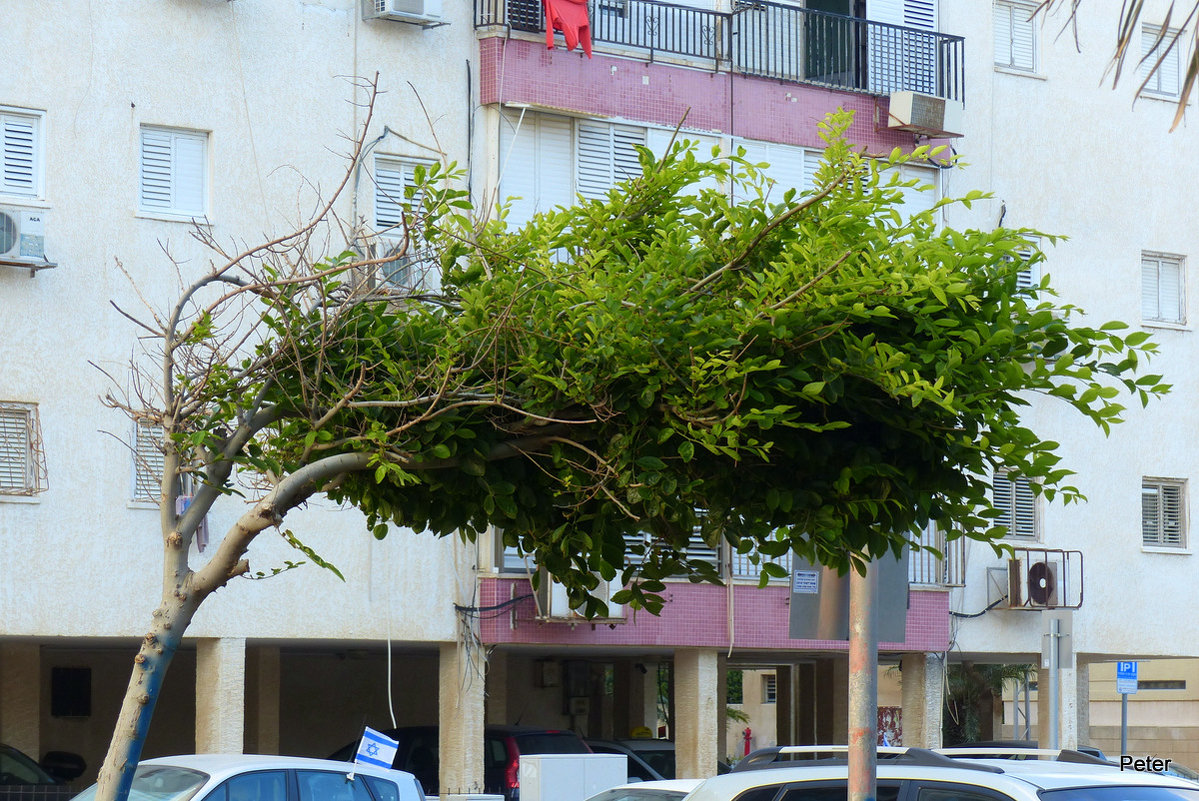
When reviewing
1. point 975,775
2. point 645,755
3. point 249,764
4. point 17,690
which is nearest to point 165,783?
point 249,764

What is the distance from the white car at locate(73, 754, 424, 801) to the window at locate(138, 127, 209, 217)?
838 cm

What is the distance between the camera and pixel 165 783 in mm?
12945

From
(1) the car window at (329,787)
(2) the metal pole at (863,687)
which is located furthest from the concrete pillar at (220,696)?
(2) the metal pole at (863,687)

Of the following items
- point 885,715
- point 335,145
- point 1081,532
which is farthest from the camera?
point 885,715

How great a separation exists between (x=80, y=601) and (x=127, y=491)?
1.28 m

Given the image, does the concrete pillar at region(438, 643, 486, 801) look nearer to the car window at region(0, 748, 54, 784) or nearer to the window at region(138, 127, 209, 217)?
the car window at region(0, 748, 54, 784)

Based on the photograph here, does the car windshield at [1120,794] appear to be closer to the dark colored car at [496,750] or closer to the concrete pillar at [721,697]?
the dark colored car at [496,750]

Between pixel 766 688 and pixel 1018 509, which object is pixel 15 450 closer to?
pixel 1018 509

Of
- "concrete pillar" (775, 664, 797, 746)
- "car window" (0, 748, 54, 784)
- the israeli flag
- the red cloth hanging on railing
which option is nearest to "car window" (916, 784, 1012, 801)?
the israeli flag

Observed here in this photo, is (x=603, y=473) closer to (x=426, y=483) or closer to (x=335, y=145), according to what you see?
(x=426, y=483)

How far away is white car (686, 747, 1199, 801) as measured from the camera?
28.8 ft

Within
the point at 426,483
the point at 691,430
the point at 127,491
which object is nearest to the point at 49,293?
the point at 127,491

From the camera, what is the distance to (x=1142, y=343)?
6359mm

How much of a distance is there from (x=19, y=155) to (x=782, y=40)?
1029 centimetres
